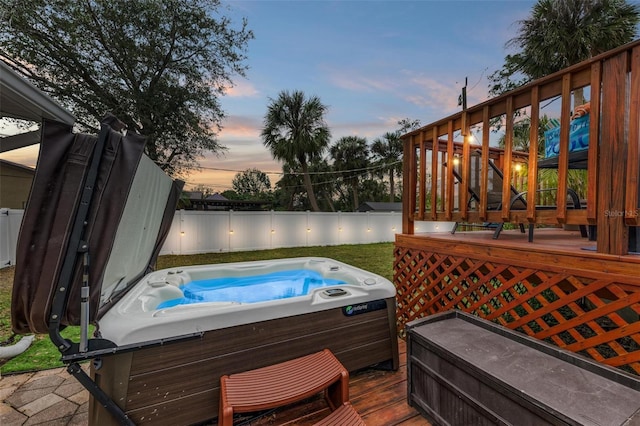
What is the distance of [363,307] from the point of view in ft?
7.91

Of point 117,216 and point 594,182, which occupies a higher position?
point 594,182

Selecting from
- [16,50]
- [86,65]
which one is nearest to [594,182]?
[86,65]

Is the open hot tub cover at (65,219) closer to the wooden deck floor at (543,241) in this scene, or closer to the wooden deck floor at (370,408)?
the wooden deck floor at (370,408)

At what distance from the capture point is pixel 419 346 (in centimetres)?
199

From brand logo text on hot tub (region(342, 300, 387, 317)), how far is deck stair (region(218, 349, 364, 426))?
14.6 inches

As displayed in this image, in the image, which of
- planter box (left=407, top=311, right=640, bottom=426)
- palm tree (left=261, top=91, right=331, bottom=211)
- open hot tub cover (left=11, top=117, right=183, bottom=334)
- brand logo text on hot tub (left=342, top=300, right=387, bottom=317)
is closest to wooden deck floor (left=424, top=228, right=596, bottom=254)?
planter box (left=407, top=311, right=640, bottom=426)

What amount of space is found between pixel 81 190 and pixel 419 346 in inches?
89.9

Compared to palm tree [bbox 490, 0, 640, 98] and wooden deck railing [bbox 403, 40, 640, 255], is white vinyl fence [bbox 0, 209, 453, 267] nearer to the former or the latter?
palm tree [bbox 490, 0, 640, 98]

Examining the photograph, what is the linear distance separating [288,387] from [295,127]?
13.6 metres

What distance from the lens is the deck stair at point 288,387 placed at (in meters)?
1.63

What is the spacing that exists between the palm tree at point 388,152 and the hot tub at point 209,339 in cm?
1879

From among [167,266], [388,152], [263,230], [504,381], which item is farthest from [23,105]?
[388,152]

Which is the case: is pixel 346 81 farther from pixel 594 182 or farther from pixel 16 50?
pixel 16 50

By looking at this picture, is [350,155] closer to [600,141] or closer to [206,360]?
[600,141]
